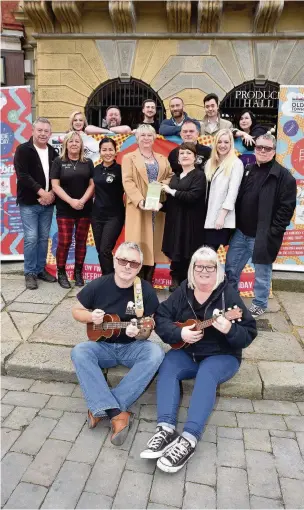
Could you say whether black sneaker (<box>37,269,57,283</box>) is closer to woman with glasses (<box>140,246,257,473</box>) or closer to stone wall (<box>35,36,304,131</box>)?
woman with glasses (<box>140,246,257,473</box>)

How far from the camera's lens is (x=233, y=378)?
3484 millimetres

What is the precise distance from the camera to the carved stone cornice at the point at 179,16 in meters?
9.00

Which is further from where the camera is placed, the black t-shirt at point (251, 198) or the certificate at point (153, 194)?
the certificate at point (153, 194)

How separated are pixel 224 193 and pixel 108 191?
127 centimetres

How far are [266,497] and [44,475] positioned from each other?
1.26 metres

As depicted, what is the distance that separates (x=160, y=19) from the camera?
9531mm

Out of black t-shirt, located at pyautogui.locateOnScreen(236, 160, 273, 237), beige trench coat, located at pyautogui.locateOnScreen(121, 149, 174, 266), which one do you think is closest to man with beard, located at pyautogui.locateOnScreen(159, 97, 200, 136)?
beige trench coat, located at pyautogui.locateOnScreen(121, 149, 174, 266)

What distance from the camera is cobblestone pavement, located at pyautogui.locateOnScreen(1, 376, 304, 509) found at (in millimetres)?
2354

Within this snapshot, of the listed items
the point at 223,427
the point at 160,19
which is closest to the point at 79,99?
the point at 160,19

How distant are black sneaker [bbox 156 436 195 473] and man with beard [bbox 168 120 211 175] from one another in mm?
2821

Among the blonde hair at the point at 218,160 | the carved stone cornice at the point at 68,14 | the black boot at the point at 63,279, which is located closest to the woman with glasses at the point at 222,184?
the blonde hair at the point at 218,160

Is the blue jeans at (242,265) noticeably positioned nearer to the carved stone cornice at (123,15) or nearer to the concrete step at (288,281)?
the concrete step at (288,281)

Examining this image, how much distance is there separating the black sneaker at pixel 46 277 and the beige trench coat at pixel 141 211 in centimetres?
149

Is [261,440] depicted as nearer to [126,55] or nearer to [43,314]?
[43,314]
